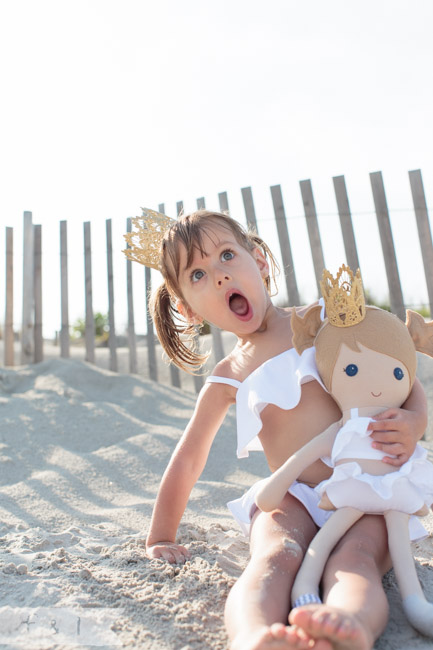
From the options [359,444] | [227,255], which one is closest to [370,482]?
[359,444]

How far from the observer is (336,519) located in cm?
162

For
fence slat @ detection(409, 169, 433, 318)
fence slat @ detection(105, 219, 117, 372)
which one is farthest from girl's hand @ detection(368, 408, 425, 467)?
fence slat @ detection(105, 219, 117, 372)

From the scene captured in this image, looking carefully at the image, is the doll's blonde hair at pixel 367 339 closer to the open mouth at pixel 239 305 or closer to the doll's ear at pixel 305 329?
the doll's ear at pixel 305 329

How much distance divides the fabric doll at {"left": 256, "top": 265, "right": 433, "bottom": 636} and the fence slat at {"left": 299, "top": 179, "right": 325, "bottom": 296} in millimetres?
3283

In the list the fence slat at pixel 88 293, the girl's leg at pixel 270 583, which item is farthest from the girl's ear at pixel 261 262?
the fence slat at pixel 88 293

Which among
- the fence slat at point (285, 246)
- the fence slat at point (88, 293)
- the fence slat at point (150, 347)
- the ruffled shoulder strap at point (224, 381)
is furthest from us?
the fence slat at point (88, 293)

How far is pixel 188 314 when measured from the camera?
2465mm

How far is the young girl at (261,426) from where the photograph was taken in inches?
51.4

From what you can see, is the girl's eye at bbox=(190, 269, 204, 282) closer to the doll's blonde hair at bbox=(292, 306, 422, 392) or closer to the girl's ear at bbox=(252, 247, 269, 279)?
the girl's ear at bbox=(252, 247, 269, 279)

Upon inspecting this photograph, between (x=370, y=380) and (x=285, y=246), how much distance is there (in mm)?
3780

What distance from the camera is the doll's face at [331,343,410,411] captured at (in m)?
1.75

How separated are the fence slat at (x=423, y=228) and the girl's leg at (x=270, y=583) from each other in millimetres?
3500

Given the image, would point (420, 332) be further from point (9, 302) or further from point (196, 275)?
point (9, 302)

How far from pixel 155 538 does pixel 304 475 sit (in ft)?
2.00
